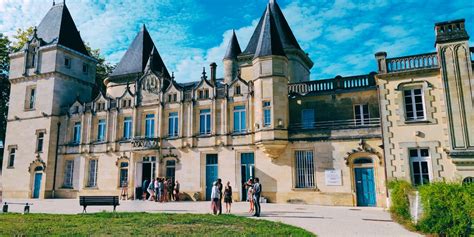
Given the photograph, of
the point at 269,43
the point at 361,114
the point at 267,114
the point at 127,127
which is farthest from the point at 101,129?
the point at 361,114

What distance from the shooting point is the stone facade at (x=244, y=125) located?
17.1 m

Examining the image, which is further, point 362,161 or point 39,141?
point 39,141

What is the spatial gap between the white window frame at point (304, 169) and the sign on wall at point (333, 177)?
33.2 inches

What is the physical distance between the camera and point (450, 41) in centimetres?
1692

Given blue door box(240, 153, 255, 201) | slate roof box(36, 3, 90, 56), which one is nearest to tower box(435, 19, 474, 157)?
blue door box(240, 153, 255, 201)

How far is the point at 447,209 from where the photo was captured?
8695mm

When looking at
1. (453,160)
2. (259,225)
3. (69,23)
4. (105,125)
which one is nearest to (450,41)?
(453,160)

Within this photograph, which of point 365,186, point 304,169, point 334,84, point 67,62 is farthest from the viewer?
point 67,62

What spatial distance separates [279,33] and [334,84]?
787 centimetres

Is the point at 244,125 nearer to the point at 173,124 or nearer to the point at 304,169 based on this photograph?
the point at 304,169

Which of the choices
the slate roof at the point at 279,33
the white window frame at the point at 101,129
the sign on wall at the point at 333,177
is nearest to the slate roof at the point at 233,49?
the slate roof at the point at 279,33

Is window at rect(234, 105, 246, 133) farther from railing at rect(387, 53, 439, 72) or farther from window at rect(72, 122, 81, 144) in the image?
window at rect(72, 122, 81, 144)

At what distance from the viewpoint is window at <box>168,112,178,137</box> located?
78.4ft

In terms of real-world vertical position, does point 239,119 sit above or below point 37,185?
above
